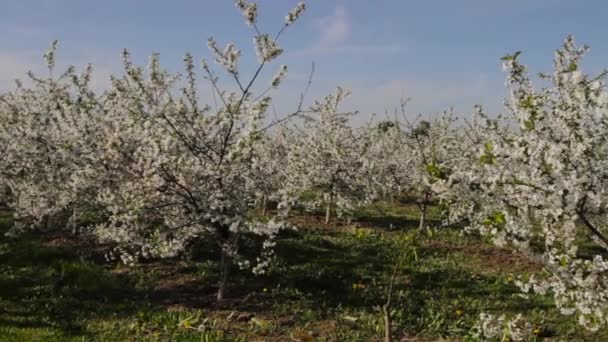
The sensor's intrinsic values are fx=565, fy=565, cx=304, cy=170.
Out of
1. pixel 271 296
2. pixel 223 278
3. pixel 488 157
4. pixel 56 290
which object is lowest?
pixel 271 296

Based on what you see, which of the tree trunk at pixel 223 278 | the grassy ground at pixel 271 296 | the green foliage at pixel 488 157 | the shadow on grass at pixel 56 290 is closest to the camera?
the green foliage at pixel 488 157

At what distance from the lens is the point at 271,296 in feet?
36.7

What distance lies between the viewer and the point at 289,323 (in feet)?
32.3

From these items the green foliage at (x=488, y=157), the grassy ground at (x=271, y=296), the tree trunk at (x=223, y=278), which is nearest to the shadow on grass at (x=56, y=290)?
the grassy ground at (x=271, y=296)

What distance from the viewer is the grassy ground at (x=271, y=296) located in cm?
948

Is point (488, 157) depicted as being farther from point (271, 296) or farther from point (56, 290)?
point (56, 290)

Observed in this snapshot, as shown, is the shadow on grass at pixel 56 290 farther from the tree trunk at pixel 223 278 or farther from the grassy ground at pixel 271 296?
the tree trunk at pixel 223 278

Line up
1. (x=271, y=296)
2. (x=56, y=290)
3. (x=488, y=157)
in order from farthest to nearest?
1. (x=56, y=290)
2. (x=271, y=296)
3. (x=488, y=157)

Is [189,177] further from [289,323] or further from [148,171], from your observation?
[289,323]

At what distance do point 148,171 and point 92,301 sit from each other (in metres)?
3.11

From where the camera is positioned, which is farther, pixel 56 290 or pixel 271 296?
pixel 56 290

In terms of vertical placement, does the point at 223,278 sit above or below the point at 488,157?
below

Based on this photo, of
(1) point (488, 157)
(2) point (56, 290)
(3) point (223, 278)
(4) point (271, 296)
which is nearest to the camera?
(1) point (488, 157)

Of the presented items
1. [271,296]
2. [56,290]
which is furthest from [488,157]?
[56,290]
